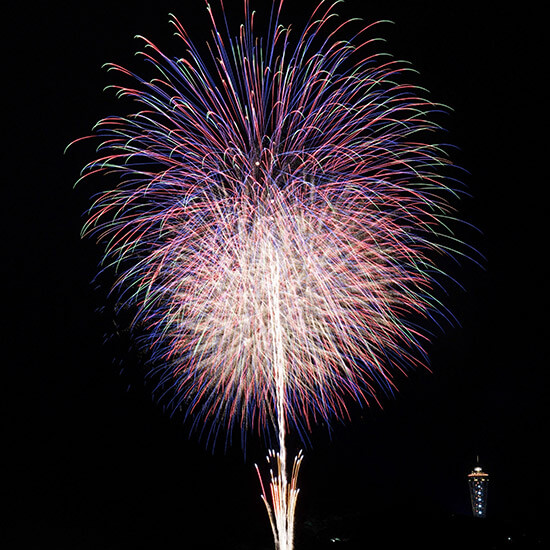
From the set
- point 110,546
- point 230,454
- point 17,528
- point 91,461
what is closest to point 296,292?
point 17,528

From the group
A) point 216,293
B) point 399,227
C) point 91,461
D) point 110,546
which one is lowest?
point 110,546

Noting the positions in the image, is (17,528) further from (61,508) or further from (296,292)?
(296,292)

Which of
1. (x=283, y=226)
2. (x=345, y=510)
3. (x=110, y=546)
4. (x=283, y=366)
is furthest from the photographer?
(x=345, y=510)

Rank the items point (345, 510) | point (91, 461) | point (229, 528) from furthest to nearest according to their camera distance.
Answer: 1. point (345, 510)
2. point (229, 528)
3. point (91, 461)

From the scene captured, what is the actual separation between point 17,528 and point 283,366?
901 inches

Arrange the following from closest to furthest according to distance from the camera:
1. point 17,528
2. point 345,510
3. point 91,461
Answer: point 17,528, point 91,461, point 345,510

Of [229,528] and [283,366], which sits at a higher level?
[283,366]

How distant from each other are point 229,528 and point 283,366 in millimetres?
31312

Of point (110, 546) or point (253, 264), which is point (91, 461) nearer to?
point (110, 546)

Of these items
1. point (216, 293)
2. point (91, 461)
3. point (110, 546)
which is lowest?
point (110, 546)

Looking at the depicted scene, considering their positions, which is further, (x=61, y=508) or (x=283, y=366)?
(x=61, y=508)

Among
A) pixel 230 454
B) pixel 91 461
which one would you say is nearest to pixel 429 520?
pixel 230 454

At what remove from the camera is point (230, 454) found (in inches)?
1975

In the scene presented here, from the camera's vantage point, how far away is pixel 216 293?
17312 mm
